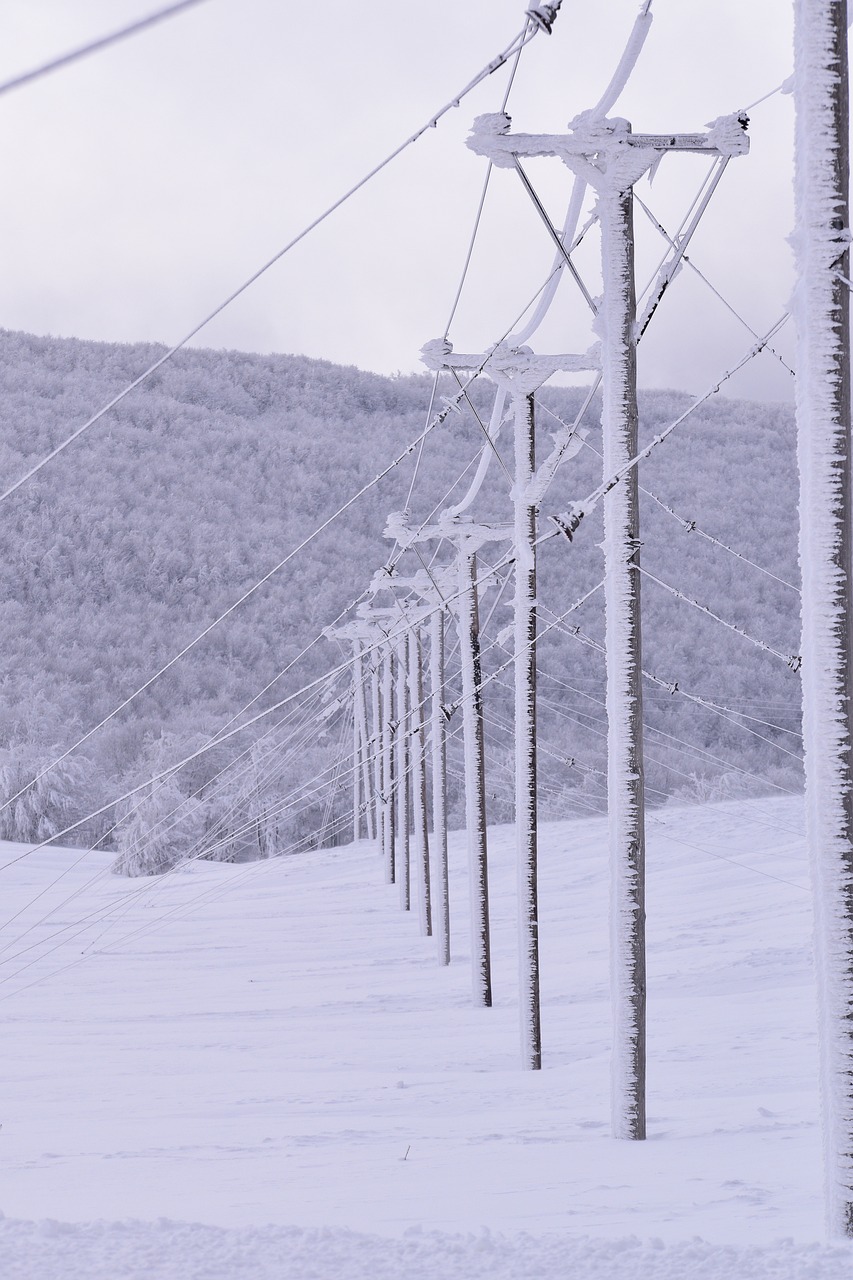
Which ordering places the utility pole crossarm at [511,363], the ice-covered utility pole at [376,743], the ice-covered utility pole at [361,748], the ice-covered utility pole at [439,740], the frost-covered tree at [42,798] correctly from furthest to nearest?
the frost-covered tree at [42,798], the ice-covered utility pole at [361,748], the ice-covered utility pole at [376,743], the ice-covered utility pole at [439,740], the utility pole crossarm at [511,363]

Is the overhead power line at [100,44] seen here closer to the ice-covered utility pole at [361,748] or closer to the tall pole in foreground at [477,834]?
the tall pole in foreground at [477,834]

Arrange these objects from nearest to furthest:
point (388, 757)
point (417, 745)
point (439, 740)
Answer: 1. point (439, 740)
2. point (417, 745)
3. point (388, 757)

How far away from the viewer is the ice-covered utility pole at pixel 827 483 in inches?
239

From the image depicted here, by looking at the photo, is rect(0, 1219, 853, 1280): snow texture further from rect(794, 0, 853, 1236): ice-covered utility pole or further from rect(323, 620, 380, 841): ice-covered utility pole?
rect(323, 620, 380, 841): ice-covered utility pole

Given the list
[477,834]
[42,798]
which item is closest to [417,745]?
[477,834]

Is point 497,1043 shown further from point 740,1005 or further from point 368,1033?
point 740,1005

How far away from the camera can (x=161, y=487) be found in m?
91.9

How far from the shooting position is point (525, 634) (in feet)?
41.5

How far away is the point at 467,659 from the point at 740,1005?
562cm

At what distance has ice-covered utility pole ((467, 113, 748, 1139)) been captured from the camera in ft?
29.1

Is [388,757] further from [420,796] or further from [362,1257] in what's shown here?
[362,1257]

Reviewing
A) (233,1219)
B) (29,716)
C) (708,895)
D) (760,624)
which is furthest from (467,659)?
(760,624)

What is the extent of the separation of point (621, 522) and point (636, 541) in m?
0.18

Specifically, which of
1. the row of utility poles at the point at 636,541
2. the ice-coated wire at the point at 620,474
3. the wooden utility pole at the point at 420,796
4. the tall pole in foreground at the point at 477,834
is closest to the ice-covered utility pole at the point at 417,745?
the wooden utility pole at the point at 420,796
